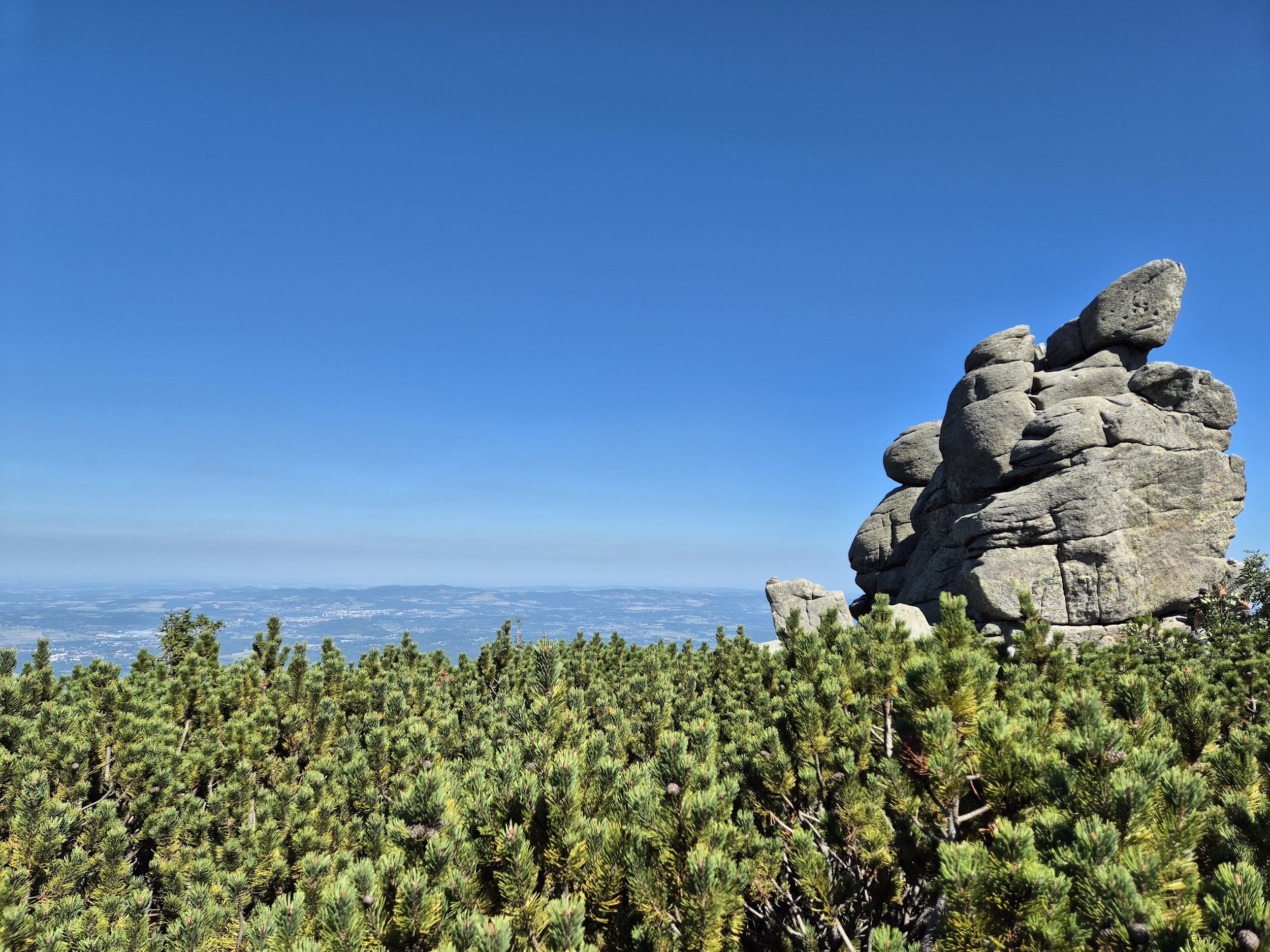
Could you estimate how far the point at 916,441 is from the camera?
123ft

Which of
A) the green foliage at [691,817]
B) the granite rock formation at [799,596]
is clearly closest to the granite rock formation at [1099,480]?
the granite rock formation at [799,596]

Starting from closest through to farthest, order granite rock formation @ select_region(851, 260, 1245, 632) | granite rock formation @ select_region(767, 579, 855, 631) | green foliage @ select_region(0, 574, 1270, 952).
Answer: green foliage @ select_region(0, 574, 1270, 952), granite rock formation @ select_region(851, 260, 1245, 632), granite rock formation @ select_region(767, 579, 855, 631)

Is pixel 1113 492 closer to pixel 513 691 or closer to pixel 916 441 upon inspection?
pixel 916 441

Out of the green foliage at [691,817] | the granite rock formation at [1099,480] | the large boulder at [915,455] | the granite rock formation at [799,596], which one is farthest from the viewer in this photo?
the large boulder at [915,455]

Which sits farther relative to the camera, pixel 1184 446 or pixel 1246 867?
pixel 1184 446

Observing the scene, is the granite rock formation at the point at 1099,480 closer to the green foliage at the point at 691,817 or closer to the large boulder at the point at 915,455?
the large boulder at the point at 915,455

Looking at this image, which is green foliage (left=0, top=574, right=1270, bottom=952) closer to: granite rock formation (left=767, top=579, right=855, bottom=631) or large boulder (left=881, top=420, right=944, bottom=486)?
granite rock formation (left=767, top=579, right=855, bottom=631)

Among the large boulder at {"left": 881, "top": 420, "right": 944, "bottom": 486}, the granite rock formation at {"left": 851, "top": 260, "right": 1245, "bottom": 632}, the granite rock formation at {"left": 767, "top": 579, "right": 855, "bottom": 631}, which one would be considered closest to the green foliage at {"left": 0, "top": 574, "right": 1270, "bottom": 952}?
the granite rock formation at {"left": 851, "top": 260, "right": 1245, "bottom": 632}

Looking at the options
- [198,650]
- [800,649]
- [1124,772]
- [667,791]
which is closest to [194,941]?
[667,791]

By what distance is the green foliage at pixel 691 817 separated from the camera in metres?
2.91

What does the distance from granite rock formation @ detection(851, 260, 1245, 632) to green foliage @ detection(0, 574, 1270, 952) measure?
18112 mm

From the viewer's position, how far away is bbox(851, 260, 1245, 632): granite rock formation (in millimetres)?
24438

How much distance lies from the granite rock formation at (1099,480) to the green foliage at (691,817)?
18.1 meters

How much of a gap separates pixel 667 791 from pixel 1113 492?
27968 millimetres
